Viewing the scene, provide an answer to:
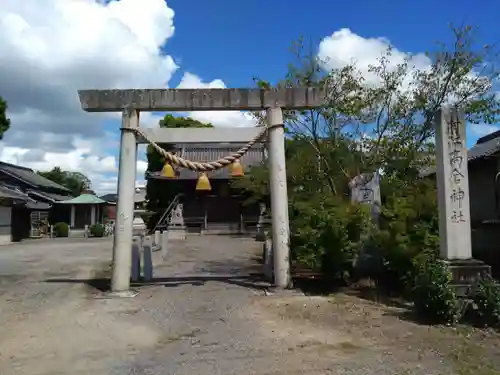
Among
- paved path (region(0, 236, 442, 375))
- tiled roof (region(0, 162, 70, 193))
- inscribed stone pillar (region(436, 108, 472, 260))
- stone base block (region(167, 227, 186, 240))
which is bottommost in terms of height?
paved path (region(0, 236, 442, 375))

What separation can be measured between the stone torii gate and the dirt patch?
6.46ft

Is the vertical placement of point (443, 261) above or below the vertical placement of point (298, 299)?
above

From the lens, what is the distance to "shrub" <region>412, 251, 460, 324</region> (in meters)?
7.48

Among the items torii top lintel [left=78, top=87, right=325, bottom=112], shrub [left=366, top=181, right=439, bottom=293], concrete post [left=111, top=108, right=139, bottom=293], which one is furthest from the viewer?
torii top lintel [left=78, top=87, right=325, bottom=112]

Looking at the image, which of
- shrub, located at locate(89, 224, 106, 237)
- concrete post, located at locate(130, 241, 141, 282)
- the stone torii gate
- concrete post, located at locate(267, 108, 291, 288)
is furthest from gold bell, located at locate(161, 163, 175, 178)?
shrub, located at locate(89, 224, 106, 237)

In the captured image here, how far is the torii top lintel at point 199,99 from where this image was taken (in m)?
10.9

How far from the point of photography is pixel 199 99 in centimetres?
1095

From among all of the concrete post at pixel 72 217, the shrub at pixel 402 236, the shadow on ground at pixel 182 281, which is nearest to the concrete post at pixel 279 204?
the shadow on ground at pixel 182 281

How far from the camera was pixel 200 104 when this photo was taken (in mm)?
10953

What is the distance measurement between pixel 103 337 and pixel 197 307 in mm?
2385

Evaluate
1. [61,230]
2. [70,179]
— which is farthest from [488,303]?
[70,179]

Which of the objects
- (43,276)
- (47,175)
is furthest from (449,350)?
(47,175)

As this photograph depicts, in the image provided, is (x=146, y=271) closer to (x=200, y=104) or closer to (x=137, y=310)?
(x=137, y=310)

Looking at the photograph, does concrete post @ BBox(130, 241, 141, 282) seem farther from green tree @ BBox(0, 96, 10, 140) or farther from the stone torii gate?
green tree @ BBox(0, 96, 10, 140)
